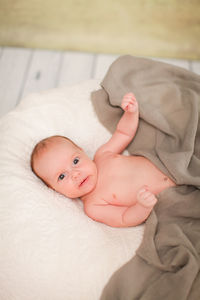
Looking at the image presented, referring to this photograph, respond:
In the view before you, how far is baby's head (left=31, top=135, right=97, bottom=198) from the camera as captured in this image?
1.05 m

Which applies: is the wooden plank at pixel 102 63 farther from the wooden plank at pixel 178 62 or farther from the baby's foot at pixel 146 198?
the baby's foot at pixel 146 198

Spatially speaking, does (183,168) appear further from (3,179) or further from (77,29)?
(77,29)

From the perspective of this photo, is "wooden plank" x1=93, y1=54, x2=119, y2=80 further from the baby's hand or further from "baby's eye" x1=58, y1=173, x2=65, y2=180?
"baby's eye" x1=58, y1=173, x2=65, y2=180

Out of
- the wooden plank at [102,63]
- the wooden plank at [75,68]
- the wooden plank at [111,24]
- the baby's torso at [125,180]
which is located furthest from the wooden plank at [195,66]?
the baby's torso at [125,180]

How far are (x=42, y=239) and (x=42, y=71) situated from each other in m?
1.14

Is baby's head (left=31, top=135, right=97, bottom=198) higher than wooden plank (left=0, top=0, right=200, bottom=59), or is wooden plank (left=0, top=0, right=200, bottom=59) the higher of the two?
wooden plank (left=0, top=0, right=200, bottom=59)

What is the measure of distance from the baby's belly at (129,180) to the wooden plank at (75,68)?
78cm

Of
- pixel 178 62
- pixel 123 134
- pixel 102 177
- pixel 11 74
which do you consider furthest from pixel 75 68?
pixel 102 177

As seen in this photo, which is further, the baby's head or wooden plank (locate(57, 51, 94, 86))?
wooden plank (locate(57, 51, 94, 86))

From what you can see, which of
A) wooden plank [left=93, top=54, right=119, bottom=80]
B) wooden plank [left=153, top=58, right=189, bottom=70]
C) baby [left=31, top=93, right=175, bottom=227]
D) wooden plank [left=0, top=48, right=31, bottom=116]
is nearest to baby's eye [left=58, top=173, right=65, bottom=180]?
baby [left=31, top=93, right=175, bottom=227]

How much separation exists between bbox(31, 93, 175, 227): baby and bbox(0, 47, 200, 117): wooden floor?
701 mm

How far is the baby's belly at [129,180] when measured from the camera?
3.56 feet

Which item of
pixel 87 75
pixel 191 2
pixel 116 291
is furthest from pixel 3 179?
pixel 191 2

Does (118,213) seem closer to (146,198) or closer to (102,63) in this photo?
(146,198)
